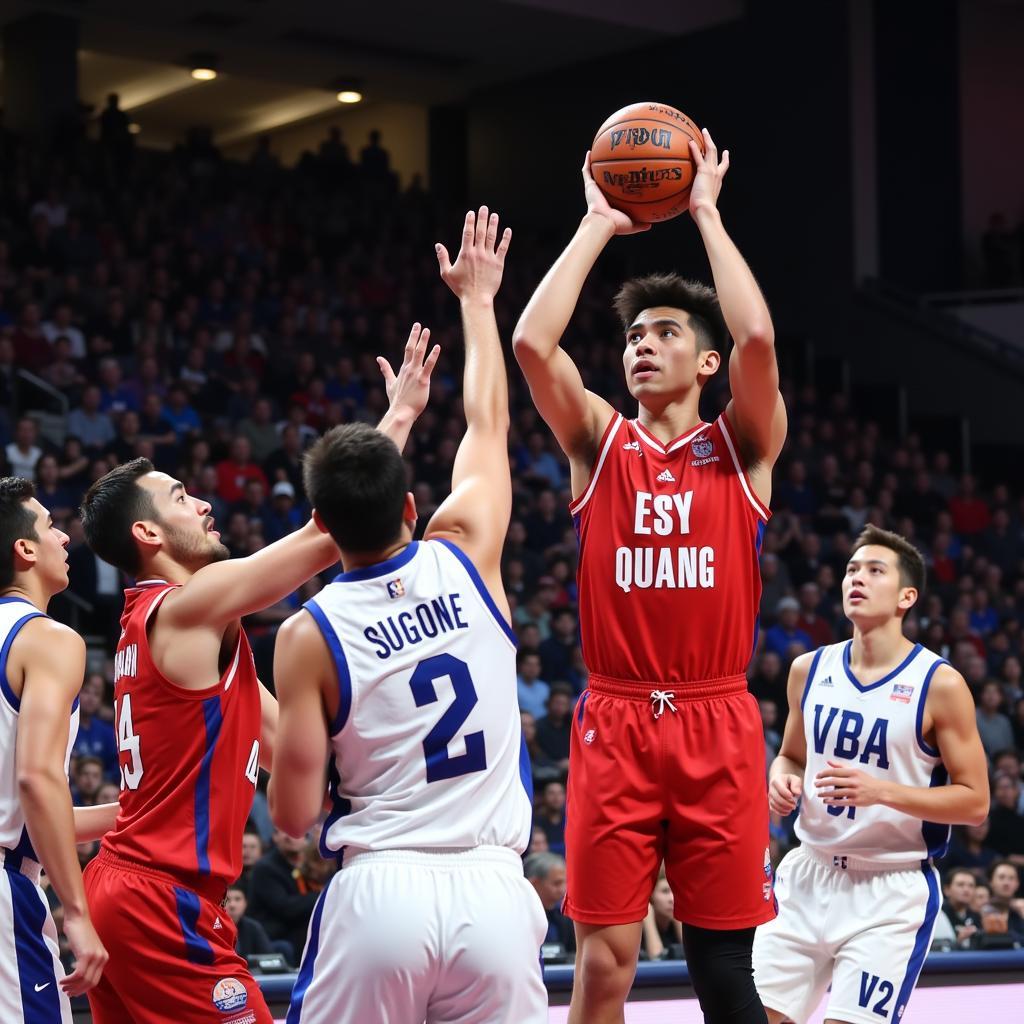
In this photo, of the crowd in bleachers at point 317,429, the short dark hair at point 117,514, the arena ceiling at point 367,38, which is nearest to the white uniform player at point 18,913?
the short dark hair at point 117,514

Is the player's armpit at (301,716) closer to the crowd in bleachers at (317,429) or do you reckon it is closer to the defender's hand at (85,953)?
the defender's hand at (85,953)

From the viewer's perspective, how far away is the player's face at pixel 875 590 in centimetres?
531

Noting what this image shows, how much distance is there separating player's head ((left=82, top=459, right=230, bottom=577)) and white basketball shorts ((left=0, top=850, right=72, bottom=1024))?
80cm

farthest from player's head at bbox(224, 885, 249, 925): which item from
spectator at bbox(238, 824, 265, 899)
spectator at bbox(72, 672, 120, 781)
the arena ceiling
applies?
the arena ceiling

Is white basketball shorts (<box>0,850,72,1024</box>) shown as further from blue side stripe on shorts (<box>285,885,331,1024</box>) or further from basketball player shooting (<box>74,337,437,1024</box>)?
blue side stripe on shorts (<box>285,885,331,1024</box>)

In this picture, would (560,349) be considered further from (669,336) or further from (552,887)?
(552,887)

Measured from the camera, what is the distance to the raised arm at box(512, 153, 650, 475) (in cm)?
417

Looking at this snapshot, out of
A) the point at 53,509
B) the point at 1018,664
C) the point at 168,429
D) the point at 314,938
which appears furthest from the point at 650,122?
the point at 1018,664

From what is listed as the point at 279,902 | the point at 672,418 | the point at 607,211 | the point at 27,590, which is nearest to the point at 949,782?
the point at 672,418

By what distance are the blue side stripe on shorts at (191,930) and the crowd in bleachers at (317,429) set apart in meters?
4.10

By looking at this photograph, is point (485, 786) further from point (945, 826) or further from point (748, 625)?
point (945, 826)

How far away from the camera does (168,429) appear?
11.9 meters

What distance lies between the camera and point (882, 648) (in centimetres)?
530

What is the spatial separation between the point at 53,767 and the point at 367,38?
16365 millimetres
